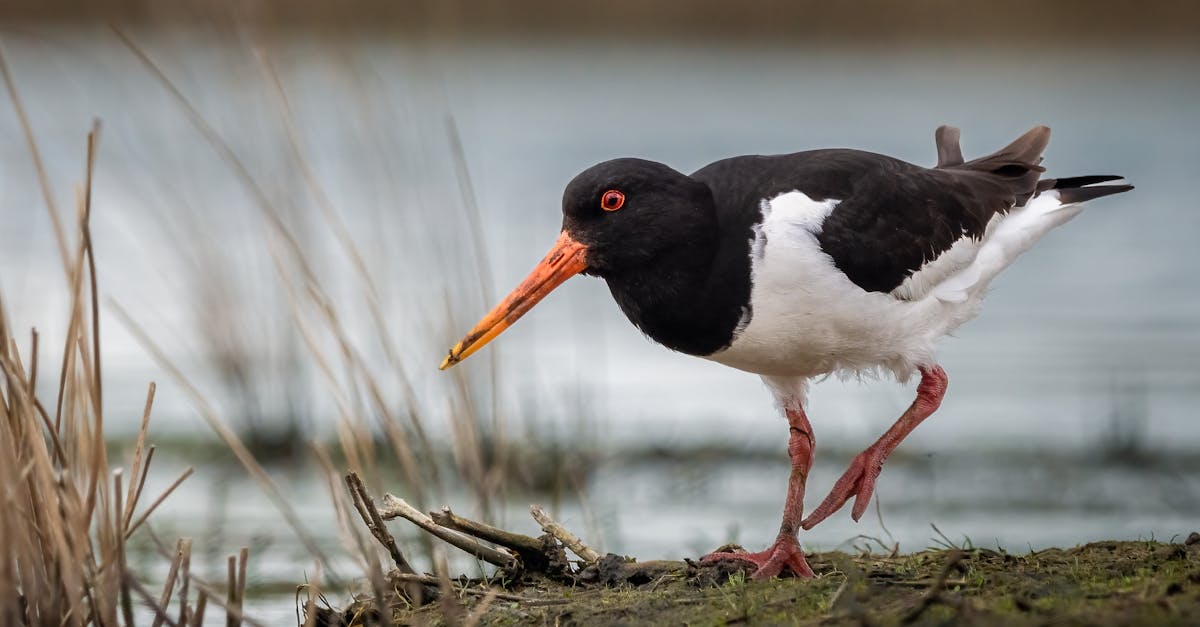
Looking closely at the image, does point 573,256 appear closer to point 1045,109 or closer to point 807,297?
point 807,297

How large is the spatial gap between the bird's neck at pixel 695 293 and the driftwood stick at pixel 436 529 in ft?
3.14

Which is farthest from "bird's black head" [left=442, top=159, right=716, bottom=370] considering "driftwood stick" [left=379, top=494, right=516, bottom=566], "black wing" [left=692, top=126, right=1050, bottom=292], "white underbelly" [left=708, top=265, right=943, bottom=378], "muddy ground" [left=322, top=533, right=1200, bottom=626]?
"muddy ground" [left=322, top=533, right=1200, bottom=626]

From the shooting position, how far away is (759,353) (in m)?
4.69

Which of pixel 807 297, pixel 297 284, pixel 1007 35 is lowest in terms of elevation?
pixel 807 297

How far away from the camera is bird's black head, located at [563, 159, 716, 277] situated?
4.68 meters

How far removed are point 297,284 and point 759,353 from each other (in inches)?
135

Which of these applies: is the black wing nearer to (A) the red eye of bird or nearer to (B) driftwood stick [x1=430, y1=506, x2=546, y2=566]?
(A) the red eye of bird

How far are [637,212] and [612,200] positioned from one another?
10 cm

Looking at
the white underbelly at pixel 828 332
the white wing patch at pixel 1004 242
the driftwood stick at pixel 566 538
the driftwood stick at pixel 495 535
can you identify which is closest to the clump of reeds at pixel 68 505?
the driftwood stick at pixel 495 535

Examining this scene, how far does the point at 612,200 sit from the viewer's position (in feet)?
15.5

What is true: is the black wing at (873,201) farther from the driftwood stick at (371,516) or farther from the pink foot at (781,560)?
the driftwood stick at (371,516)

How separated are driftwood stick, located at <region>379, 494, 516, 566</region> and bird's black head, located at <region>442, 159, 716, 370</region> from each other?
1.75ft

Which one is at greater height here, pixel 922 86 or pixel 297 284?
pixel 922 86

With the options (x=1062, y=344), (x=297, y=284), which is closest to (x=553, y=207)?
(x=1062, y=344)
